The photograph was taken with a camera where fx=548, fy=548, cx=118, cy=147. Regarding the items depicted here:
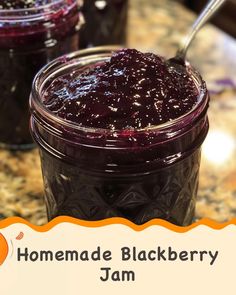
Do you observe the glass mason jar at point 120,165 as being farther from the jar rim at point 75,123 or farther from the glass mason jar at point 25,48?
the glass mason jar at point 25,48

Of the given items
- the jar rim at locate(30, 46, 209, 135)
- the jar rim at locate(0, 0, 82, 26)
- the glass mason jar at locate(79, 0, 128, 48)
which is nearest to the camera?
the jar rim at locate(30, 46, 209, 135)

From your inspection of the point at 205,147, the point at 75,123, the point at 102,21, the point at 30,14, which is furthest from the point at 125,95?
the point at 102,21

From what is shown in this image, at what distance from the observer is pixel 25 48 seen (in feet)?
3.67

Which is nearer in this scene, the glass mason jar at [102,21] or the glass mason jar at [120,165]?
the glass mason jar at [120,165]

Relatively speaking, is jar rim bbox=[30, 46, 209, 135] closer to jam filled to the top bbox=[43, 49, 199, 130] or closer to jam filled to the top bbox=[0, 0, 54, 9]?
jam filled to the top bbox=[43, 49, 199, 130]

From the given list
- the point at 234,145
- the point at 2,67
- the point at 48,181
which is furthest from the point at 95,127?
the point at 234,145

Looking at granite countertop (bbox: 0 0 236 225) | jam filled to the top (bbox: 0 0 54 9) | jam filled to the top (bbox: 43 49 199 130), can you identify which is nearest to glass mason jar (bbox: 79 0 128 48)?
granite countertop (bbox: 0 0 236 225)

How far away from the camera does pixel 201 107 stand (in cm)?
86

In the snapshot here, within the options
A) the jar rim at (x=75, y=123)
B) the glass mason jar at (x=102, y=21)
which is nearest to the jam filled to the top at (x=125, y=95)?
the jar rim at (x=75, y=123)

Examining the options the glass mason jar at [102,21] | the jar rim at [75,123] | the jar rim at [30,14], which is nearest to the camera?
the jar rim at [75,123]

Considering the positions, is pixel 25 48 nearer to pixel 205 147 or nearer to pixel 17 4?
pixel 17 4

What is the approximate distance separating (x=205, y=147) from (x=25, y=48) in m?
0.47

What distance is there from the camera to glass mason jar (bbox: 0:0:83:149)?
3.59 ft

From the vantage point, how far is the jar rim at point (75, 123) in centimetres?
80
